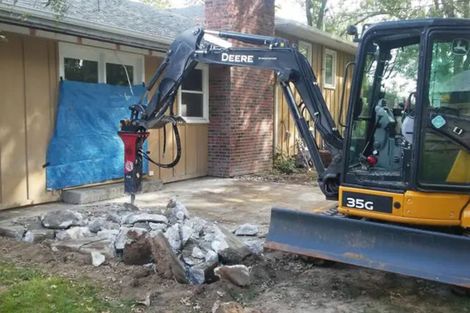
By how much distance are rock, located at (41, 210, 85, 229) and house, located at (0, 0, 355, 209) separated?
5.80 ft

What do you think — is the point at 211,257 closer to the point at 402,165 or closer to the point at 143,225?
the point at 143,225

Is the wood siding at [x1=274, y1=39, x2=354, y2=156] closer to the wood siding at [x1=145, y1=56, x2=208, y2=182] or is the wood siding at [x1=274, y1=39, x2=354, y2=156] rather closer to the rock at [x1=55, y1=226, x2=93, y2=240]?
the wood siding at [x1=145, y1=56, x2=208, y2=182]

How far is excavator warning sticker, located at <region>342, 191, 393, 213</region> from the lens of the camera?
4.80m

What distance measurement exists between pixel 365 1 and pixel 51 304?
99.4 feet

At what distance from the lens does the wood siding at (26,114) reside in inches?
321

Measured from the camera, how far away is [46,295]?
15.2ft

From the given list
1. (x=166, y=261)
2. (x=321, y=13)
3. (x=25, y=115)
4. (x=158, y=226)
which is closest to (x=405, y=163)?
(x=166, y=261)

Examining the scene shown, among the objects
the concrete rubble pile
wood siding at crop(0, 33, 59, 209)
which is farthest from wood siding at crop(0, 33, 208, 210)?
the concrete rubble pile

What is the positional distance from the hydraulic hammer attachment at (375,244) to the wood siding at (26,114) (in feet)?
16.3

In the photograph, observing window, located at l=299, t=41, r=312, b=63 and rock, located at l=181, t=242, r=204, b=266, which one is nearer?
rock, located at l=181, t=242, r=204, b=266

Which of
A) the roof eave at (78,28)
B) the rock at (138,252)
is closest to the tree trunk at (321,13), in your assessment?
the roof eave at (78,28)

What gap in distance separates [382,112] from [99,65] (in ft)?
21.1

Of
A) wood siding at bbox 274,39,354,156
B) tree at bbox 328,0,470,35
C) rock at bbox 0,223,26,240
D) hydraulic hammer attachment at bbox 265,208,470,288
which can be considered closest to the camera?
hydraulic hammer attachment at bbox 265,208,470,288

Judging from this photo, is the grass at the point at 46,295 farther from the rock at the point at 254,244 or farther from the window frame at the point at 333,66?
the window frame at the point at 333,66
